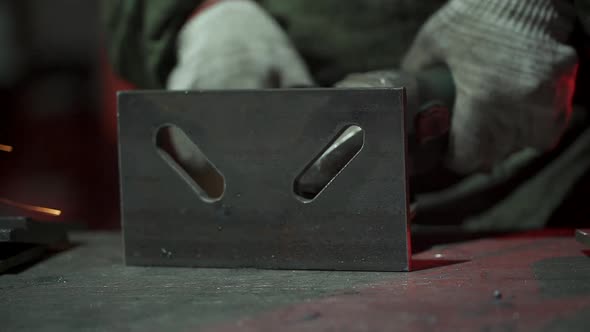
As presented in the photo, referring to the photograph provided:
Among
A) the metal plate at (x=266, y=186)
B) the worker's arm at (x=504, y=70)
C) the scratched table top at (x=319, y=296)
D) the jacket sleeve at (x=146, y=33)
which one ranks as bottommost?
the scratched table top at (x=319, y=296)

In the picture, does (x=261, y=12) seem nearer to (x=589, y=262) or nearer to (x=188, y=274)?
(x=188, y=274)

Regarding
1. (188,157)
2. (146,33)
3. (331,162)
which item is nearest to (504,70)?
(331,162)

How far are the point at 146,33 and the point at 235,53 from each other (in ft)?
0.80

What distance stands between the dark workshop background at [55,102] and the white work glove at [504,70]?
2929mm

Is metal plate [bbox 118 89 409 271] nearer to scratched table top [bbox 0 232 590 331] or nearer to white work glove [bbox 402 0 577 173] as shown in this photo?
scratched table top [bbox 0 232 590 331]

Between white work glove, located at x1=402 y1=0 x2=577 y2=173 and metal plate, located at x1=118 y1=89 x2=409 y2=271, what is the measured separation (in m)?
0.37

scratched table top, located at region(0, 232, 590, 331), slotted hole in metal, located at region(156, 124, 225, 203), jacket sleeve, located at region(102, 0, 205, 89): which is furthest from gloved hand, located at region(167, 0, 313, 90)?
scratched table top, located at region(0, 232, 590, 331)

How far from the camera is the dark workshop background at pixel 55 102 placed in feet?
13.2

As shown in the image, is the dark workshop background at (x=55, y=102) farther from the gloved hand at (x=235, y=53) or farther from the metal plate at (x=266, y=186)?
the metal plate at (x=266, y=186)

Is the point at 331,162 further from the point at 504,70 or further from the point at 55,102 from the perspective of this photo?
the point at 55,102

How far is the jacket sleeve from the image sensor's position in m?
1.47

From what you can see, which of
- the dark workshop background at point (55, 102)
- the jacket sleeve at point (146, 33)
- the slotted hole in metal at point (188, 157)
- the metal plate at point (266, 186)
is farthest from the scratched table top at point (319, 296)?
the dark workshop background at point (55, 102)

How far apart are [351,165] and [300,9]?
27.3 inches

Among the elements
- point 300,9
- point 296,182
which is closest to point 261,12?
point 300,9
